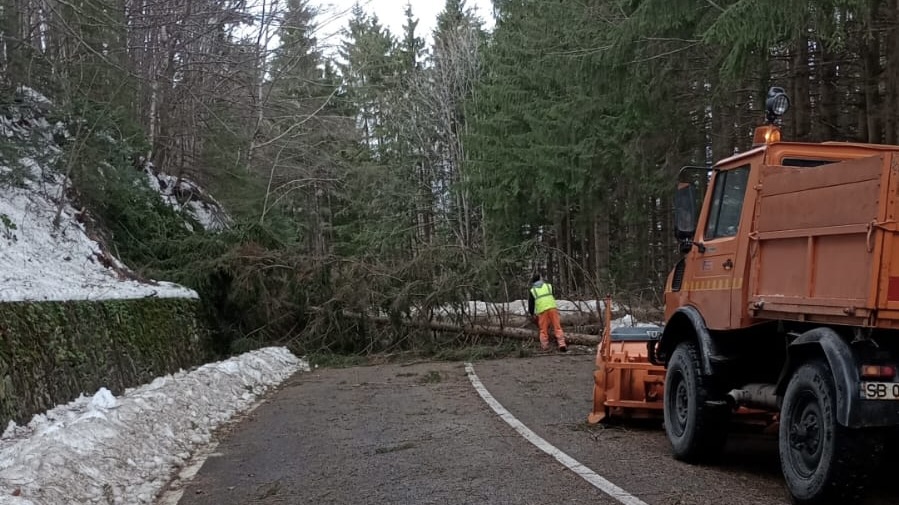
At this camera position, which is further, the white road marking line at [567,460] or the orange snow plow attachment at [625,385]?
the orange snow plow attachment at [625,385]

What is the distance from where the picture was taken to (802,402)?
17.5 feet

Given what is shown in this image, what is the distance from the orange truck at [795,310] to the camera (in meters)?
4.66

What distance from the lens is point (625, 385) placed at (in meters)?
8.59

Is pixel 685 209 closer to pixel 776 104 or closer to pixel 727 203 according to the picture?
pixel 727 203

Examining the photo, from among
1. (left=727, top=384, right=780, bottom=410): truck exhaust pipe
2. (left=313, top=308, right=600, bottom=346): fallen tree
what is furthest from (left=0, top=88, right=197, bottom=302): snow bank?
(left=727, top=384, right=780, bottom=410): truck exhaust pipe

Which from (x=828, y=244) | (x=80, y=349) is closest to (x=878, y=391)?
(x=828, y=244)

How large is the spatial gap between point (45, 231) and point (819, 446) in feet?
47.9

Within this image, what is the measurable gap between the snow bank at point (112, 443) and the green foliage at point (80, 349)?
0.84 ft

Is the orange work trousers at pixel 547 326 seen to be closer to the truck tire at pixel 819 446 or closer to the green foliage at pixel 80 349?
the green foliage at pixel 80 349

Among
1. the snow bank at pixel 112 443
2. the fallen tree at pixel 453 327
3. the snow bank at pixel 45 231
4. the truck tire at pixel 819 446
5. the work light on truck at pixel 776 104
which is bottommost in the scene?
the snow bank at pixel 112 443

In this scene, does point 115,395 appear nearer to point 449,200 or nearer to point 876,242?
point 876,242

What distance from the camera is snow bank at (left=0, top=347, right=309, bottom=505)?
19.3 feet

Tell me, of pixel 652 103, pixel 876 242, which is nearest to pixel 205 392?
pixel 876 242

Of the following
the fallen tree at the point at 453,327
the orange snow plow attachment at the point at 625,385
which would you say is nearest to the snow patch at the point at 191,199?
the fallen tree at the point at 453,327
